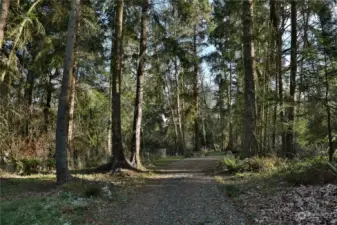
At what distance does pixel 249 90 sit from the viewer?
1352cm

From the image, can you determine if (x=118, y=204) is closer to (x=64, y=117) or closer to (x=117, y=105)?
(x=64, y=117)

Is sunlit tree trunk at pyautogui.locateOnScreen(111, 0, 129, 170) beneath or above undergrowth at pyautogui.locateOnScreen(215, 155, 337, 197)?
above

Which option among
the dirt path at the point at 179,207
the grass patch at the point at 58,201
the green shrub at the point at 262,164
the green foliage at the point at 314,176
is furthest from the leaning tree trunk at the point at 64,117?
the green shrub at the point at 262,164

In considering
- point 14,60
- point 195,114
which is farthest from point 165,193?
point 195,114

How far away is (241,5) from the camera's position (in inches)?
559

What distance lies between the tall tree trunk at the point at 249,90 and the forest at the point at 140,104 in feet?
0.13

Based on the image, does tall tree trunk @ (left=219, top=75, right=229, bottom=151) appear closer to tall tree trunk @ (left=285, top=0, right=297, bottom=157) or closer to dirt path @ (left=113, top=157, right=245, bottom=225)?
tall tree trunk @ (left=285, top=0, right=297, bottom=157)

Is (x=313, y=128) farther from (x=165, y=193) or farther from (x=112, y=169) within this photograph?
(x=112, y=169)

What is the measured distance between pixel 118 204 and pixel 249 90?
7.71 meters

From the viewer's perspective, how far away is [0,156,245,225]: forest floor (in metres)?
6.34

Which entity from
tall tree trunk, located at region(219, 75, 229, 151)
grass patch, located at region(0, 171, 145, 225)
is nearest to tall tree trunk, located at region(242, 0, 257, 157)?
grass patch, located at region(0, 171, 145, 225)

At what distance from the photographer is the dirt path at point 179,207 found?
6297 mm

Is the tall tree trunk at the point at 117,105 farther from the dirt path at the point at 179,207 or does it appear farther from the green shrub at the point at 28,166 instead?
the dirt path at the point at 179,207

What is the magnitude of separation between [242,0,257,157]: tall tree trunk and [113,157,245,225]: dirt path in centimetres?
383
